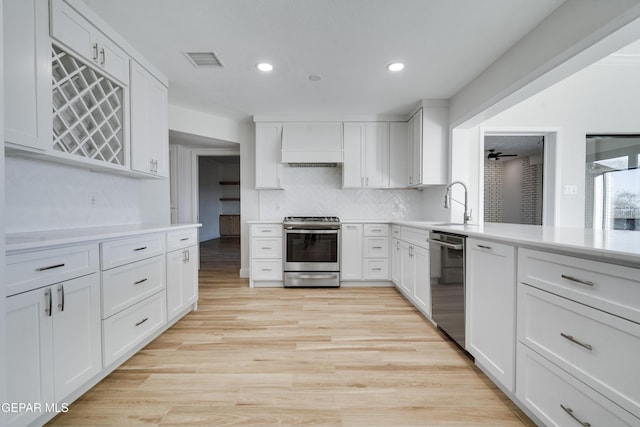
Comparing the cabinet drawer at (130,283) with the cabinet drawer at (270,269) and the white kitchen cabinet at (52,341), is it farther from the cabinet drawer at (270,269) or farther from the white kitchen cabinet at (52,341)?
the cabinet drawer at (270,269)

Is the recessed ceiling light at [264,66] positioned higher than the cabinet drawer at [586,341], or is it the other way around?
the recessed ceiling light at [264,66]

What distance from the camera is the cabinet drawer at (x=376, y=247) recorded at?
358 cm

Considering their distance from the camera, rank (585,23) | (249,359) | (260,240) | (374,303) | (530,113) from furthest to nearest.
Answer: (260,240)
(530,113)
(374,303)
(249,359)
(585,23)

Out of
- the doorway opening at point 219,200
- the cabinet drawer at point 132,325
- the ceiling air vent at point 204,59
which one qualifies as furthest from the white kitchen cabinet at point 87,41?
the doorway opening at point 219,200

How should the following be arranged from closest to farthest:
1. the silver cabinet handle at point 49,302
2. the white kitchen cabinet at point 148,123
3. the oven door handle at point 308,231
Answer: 1. the silver cabinet handle at point 49,302
2. the white kitchen cabinet at point 148,123
3. the oven door handle at point 308,231

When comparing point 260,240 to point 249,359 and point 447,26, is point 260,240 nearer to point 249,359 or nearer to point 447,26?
point 249,359

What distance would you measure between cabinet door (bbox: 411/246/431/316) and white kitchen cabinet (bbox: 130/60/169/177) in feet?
8.73

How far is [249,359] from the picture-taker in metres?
1.84

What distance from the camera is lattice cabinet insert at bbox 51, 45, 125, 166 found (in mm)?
1643

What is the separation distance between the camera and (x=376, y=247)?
359 centimetres

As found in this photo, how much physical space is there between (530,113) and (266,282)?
3.94 meters

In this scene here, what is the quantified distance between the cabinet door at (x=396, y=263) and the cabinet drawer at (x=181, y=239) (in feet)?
7.68

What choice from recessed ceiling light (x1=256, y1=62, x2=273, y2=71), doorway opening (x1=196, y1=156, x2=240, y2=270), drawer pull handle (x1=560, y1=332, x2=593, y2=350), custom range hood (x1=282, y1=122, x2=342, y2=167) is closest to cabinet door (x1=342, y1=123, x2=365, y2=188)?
custom range hood (x1=282, y1=122, x2=342, y2=167)

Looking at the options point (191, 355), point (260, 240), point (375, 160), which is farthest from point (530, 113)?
point (191, 355)
